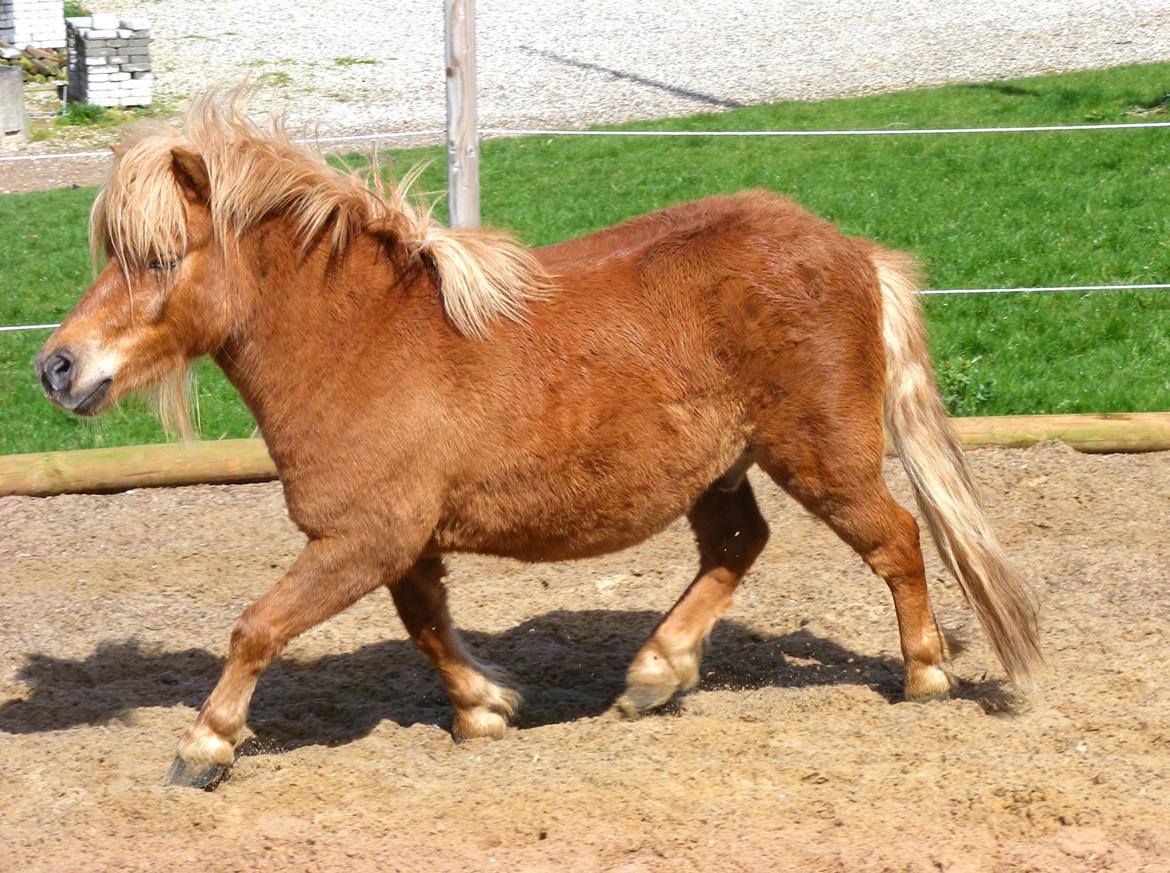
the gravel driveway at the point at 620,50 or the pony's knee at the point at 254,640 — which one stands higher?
the gravel driveway at the point at 620,50

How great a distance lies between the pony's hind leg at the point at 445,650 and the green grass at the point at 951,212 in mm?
2743

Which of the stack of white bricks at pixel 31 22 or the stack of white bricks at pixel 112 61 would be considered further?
the stack of white bricks at pixel 31 22

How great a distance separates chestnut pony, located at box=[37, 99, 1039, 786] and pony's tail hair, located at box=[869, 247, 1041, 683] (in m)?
0.01

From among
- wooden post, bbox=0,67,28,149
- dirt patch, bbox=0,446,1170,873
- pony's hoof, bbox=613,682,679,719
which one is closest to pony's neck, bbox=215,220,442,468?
dirt patch, bbox=0,446,1170,873

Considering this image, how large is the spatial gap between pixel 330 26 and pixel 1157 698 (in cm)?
2152

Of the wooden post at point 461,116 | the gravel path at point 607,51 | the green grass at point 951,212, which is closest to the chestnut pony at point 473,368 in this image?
the wooden post at point 461,116

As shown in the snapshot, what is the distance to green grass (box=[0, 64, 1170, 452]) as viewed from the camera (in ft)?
23.3

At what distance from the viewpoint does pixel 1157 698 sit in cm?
396

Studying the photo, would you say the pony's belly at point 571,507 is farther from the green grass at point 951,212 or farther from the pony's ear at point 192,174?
the green grass at point 951,212

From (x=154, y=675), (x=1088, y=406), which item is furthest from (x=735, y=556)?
(x=1088, y=406)

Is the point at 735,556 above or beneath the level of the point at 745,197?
beneath

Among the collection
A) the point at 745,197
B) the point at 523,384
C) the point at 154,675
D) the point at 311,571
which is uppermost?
the point at 745,197

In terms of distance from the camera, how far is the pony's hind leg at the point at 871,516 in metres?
3.96

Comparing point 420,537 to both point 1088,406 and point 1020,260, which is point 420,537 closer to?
point 1088,406
